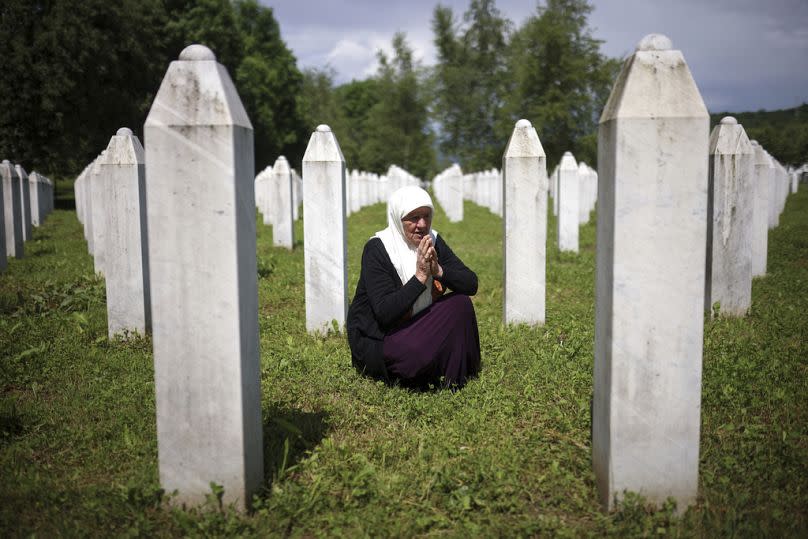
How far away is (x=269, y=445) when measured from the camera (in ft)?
12.6

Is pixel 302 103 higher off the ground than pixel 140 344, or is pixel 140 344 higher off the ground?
pixel 302 103

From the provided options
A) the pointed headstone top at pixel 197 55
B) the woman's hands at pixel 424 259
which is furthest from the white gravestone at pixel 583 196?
the pointed headstone top at pixel 197 55

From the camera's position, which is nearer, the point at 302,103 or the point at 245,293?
the point at 245,293

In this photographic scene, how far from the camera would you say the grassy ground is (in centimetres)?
308

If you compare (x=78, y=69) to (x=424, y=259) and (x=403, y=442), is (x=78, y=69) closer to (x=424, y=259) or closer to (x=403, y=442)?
(x=424, y=259)

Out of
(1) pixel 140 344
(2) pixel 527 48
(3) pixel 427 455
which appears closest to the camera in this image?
(3) pixel 427 455

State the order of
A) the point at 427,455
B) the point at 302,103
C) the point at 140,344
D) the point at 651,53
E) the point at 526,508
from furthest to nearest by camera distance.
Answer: the point at 302,103 → the point at 140,344 → the point at 427,455 → the point at 526,508 → the point at 651,53

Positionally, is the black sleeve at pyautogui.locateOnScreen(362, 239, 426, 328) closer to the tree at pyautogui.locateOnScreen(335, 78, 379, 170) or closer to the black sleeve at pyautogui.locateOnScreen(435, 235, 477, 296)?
the black sleeve at pyautogui.locateOnScreen(435, 235, 477, 296)

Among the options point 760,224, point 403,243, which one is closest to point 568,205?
point 760,224

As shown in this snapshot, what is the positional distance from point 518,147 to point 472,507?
172 inches

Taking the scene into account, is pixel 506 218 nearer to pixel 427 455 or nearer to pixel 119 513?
pixel 427 455

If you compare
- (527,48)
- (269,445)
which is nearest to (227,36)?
(527,48)

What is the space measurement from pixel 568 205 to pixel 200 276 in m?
9.89

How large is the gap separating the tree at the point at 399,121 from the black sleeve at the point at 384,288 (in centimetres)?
5450
